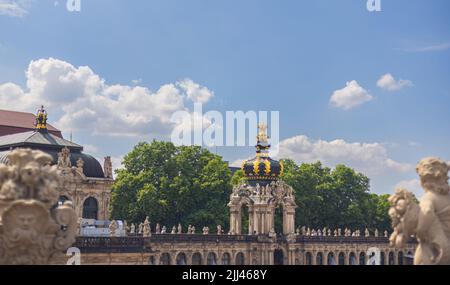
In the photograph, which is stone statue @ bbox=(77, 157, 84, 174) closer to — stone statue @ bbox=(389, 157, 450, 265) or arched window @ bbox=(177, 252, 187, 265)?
arched window @ bbox=(177, 252, 187, 265)

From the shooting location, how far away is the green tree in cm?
6656

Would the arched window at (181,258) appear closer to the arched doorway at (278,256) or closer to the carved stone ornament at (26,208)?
the arched doorway at (278,256)

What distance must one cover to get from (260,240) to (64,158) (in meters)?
17.5

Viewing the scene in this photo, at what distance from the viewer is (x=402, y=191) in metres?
12.6

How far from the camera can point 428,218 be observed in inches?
497

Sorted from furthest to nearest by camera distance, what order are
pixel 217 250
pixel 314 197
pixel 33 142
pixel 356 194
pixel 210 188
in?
pixel 356 194 → pixel 314 197 → pixel 210 188 → pixel 217 250 → pixel 33 142

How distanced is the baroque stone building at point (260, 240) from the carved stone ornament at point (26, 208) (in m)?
34.9

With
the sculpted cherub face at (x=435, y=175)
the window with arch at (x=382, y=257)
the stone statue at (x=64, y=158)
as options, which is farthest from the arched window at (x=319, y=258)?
the sculpted cherub face at (x=435, y=175)

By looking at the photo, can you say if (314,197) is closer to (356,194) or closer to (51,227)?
(356,194)

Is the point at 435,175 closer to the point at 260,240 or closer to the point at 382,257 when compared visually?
the point at 260,240

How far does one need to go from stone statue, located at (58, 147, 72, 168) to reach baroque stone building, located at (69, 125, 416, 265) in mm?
5881

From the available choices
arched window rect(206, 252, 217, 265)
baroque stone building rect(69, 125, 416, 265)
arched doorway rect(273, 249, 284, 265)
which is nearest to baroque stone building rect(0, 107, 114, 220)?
baroque stone building rect(69, 125, 416, 265)
